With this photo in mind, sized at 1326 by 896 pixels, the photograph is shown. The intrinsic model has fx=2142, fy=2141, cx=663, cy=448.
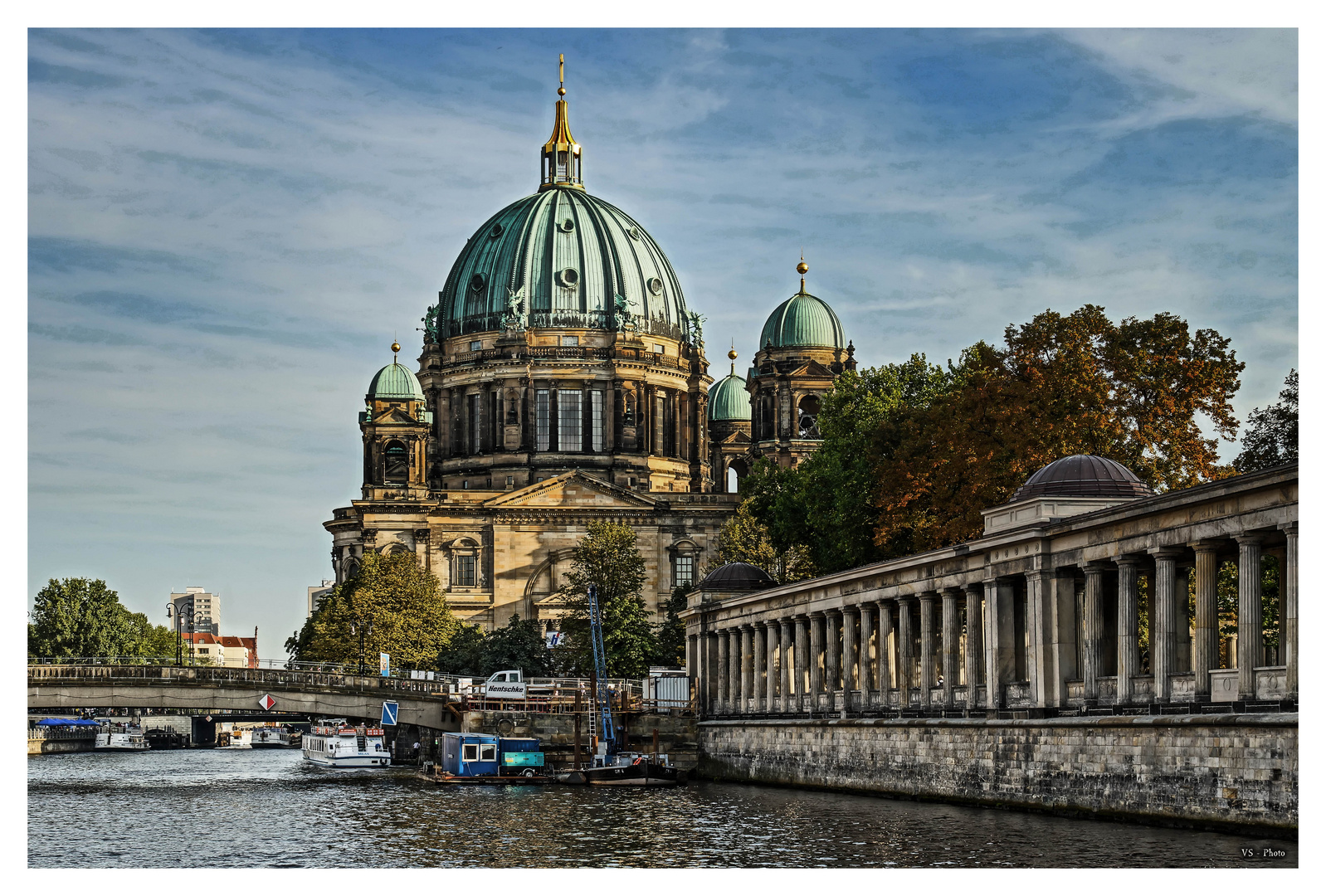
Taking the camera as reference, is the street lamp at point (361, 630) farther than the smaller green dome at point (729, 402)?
No

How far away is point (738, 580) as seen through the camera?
85.7 metres

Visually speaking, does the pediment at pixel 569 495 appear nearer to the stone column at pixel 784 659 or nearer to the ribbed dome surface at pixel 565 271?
the ribbed dome surface at pixel 565 271

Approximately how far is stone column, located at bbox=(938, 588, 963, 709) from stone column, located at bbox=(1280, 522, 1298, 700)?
58.0 feet

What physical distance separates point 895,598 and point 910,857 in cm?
2221

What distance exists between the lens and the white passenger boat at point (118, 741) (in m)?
165

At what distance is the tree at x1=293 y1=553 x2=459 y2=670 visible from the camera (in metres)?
121

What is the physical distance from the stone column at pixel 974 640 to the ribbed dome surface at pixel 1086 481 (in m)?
4.17

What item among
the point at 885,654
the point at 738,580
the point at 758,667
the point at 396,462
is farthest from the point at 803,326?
the point at 885,654

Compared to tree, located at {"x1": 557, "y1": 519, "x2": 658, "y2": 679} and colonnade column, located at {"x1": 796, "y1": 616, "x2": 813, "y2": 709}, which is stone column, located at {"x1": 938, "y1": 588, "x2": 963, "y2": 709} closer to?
colonnade column, located at {"x1": 796, "y1": 616, "x2": 813, "y2": 709}

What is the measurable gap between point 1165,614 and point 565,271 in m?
110

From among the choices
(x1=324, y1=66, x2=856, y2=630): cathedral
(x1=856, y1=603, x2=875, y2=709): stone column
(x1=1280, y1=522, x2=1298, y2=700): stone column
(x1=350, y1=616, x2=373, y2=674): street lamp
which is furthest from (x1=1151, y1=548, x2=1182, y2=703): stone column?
(x1=324, y1=66, x2=856, y2=630): cathedral

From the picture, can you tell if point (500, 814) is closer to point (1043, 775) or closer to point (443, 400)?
point (1043, 775)

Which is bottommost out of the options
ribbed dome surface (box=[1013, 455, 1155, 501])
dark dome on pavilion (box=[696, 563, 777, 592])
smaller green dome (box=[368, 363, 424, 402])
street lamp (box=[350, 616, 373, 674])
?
street lamp (box=[350, 616, 373, 674])

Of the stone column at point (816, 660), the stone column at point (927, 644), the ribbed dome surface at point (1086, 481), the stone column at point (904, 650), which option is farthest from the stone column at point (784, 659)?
the ribbed dome surface at point (1086, 481)
